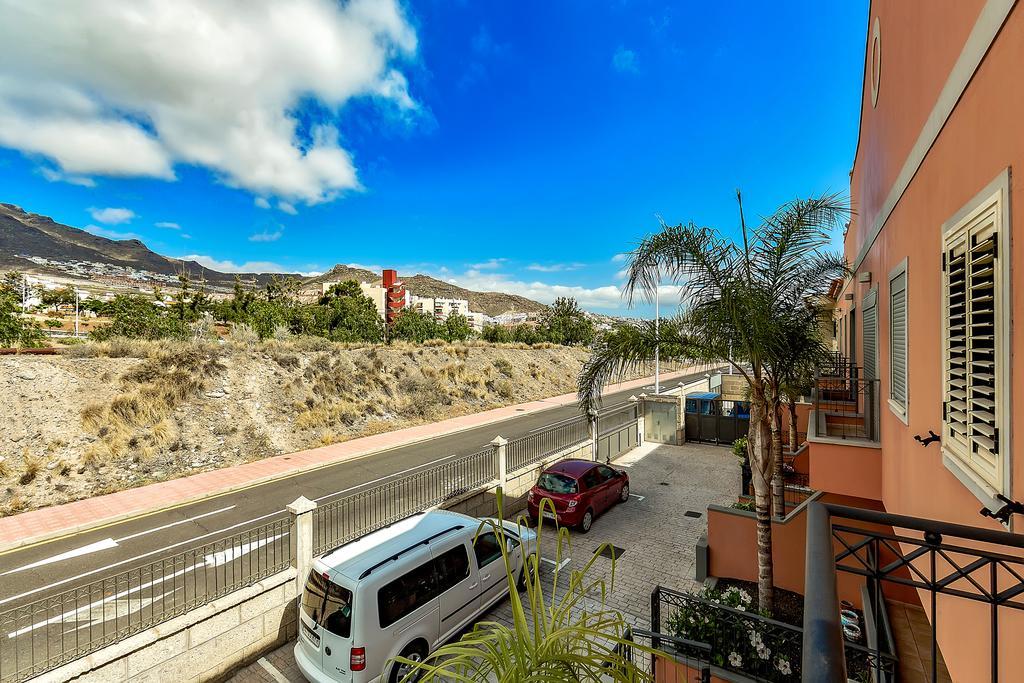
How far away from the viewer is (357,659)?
514 centimetres

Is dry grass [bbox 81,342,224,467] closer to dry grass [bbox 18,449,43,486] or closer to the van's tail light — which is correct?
dry grass [bbox 18,449,43,486]

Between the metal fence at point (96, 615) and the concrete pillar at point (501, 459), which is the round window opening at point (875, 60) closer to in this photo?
the concrete pillar at point (501, 459)

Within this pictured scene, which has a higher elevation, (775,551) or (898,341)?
(898,341)

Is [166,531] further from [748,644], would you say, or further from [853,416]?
[853,416]

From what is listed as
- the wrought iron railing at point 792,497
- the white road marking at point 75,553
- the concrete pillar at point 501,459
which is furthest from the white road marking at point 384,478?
the wrought iron railing at point 792,497

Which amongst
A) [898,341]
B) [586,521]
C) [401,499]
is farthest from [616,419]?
[898,341]

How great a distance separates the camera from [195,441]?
55.9ft

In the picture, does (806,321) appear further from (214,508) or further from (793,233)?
(214,508)

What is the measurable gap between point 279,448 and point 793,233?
18991 millimetres

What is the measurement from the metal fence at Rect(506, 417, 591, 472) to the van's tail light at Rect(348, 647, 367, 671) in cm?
692


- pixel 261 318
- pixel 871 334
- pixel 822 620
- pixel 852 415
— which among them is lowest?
pixel 852 415

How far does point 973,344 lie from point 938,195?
1.40m

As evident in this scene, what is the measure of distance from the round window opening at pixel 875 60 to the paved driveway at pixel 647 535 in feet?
26.5

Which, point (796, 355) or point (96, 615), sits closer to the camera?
point (796, 355)
